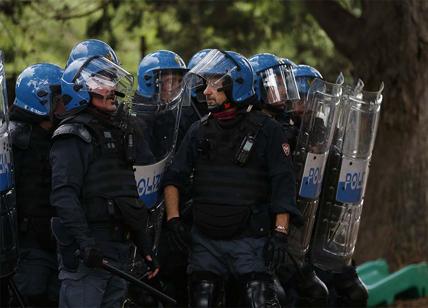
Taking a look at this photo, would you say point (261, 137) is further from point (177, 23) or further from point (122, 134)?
point (177, 23)

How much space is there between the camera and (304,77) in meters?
9.20

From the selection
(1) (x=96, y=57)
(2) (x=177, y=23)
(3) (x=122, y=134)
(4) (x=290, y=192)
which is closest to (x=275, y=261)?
(4) (x=290, y=192)

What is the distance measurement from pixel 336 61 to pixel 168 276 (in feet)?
33.6

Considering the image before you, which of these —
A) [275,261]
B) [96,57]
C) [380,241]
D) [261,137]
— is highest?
[96,57]

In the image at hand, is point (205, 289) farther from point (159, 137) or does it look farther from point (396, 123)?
point (396, 123)

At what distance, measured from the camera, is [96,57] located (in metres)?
7.31

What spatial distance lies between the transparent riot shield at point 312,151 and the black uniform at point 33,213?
186cm

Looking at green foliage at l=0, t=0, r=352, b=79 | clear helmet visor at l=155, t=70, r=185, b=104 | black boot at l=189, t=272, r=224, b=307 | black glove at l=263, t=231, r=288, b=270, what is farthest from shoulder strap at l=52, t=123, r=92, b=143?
green foliage at l=0, t=0, r=352, b=79

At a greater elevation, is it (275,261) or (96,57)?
(96,57)

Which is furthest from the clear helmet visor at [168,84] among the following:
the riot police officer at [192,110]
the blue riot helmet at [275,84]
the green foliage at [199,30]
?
the green foliage at [199,30]

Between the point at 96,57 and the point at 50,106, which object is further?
the point at 50,106

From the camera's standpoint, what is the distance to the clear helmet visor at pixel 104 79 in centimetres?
712

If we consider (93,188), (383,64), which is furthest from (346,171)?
(383,64)

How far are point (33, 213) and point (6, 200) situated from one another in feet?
1.97
